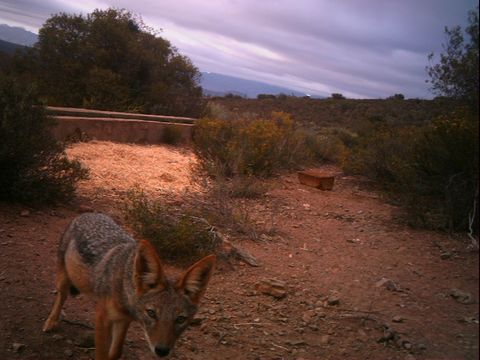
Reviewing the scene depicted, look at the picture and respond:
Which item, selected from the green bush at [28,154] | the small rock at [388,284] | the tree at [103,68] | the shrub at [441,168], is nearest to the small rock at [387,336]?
the small rock at [388,284]

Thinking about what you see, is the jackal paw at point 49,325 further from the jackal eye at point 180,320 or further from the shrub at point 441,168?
the shrub at point 441,168

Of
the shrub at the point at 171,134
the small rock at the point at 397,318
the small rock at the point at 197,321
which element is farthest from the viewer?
the shrub at the point at 171,134

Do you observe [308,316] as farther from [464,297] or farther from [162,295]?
[464,297]

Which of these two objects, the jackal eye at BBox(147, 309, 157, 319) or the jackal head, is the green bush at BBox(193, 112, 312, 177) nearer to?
the jackal head

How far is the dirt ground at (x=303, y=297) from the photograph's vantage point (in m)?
4.16

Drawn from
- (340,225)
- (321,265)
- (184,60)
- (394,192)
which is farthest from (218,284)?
(184,60)

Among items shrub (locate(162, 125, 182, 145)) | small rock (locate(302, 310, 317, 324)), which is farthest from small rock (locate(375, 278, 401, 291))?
shrub (locate(162, 125, 182, 145))

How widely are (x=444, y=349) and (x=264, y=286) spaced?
2.43 m

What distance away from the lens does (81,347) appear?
14.1 ft

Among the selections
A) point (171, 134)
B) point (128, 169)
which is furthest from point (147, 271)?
point (171, 134)

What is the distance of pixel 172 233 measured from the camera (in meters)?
6.30

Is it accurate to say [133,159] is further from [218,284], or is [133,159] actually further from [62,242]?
[62,242]

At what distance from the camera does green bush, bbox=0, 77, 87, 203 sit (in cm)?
710

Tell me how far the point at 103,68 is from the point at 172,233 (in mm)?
14283
